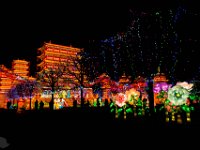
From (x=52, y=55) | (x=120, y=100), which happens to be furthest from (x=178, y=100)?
(x=52, y=55)

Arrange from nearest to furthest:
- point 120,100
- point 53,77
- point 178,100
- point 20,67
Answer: point 178,100 → point 120,100 → point 53,77 → point 20,67

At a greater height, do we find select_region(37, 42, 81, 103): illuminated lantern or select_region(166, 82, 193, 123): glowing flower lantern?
select_region(37, 42, 81, 103): illuminated lantern

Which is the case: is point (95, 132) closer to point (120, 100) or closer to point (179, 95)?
point (120, 100)

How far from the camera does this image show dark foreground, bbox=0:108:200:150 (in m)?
5.55

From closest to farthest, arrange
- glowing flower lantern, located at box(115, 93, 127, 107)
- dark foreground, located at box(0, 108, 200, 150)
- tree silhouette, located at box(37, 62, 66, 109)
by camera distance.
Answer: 1. dark foreground, located at box(0, 108, 200, 150)
2. glowing flower lantern, located at box(115, 93, 127, 107)
3. tree silhouette, located at box(37, 62, 66, 109)

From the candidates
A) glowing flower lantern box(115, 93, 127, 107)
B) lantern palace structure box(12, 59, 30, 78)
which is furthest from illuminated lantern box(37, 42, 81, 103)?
glowing flower lantern box(115, 93, 127, 107)

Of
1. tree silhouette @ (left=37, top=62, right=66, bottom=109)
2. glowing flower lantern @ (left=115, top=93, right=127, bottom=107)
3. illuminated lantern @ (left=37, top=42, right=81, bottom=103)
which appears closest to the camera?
glowing flower lantern @ (left=115, top=93, right=127, bottom=107)

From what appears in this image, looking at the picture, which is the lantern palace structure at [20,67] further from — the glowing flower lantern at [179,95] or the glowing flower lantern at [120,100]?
the glowing flower lantern at [179,95]

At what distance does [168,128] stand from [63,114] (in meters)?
6.55

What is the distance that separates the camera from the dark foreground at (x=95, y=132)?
555 centimetres

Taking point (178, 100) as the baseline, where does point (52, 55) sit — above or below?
above

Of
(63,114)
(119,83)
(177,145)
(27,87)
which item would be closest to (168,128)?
(177,145)

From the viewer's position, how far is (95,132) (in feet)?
25.4

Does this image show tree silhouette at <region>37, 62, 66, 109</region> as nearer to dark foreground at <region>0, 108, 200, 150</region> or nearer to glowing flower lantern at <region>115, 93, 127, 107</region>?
dark foreground at <region>0, 108, 200, 150</region>
